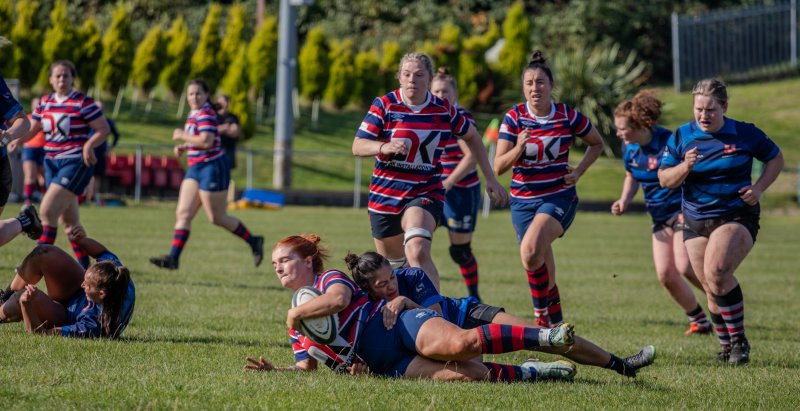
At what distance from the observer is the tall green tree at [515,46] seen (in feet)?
128

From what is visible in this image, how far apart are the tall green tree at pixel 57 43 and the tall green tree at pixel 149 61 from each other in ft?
6.99

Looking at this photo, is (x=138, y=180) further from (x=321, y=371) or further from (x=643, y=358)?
(x=643, y=358)

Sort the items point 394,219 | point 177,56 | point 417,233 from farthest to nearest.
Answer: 1. point 177,56
2. point 394,219
3. point 417,233

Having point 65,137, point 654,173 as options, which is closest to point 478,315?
point 654,173

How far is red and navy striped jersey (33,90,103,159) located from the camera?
1040cm

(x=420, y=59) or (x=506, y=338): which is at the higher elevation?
(x=420, y=59)

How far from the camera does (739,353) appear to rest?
7645 mm

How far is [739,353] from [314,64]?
1165 inches

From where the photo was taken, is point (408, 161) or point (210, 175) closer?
point (408, 161)

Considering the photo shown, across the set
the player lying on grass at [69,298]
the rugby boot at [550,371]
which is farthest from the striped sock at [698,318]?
the player lying on grass at [69,298]

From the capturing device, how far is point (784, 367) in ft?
24.3

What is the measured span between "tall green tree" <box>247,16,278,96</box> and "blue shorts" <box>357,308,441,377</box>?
29880mm

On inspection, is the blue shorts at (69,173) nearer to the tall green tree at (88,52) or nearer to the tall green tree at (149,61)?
the tall green tree at (88,52)

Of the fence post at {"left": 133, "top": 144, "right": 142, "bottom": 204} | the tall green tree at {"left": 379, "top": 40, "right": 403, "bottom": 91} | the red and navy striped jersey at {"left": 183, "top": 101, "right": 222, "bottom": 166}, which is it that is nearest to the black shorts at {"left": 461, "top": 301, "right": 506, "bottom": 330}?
the red and navy striped jersey at {"left": 183, "top": 101, "right": 222, "bottom": 166}
